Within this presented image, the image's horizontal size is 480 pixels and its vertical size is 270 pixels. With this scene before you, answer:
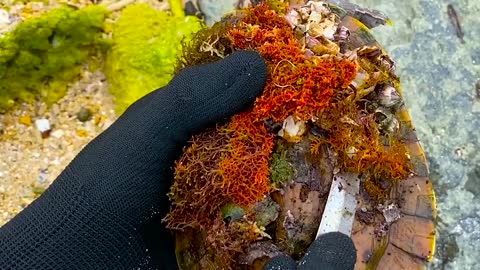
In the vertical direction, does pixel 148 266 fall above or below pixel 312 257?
below

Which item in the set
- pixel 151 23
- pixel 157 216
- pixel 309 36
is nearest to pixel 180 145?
pixel 157 216

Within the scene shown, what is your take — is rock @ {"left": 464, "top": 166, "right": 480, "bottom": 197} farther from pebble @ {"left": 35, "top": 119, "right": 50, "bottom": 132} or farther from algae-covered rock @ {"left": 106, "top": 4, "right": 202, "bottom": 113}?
pebble @ {"left": 35, "top": 119, "right": 50, "bottom": 132}

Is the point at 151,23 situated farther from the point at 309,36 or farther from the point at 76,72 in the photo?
the point at 309,36

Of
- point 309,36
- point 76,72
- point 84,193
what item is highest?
point 309,36

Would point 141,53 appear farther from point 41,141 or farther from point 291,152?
point 291,152

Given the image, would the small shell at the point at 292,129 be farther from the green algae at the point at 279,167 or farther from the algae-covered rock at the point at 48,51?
the algae-covered rock at the point at 48,51

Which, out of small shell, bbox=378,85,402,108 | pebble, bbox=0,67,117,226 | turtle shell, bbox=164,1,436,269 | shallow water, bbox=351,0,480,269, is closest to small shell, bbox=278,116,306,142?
turtle shell, bbox=164,1,436,269

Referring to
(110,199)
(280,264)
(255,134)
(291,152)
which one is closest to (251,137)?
(255,134)
